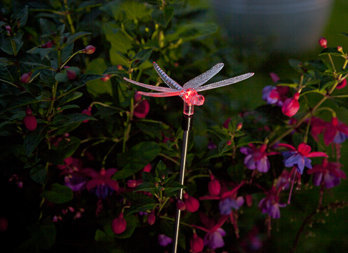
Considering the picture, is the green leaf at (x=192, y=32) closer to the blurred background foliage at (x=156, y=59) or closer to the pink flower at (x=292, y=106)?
the blurred background foliage at (x=156, y=59)

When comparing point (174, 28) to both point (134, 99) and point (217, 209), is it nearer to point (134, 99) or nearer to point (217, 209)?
point (134, 99)

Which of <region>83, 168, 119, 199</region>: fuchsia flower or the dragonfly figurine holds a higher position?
the dragonfly figurine

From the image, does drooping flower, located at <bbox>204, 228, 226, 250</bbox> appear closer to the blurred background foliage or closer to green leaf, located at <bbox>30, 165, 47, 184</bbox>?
the blurred background foliage

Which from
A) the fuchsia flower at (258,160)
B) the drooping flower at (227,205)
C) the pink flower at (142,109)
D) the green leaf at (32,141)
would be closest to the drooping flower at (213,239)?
the drooping flower at (227,205)

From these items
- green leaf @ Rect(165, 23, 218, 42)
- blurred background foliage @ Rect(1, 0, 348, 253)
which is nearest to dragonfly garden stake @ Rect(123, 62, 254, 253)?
blurred background foliage @ Rect(1, 0, 348, 253)

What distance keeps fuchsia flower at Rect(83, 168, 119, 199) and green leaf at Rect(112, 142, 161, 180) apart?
2 cm

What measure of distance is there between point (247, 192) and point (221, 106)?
1.84 feet

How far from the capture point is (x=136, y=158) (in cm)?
73

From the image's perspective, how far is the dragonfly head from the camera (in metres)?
0.48

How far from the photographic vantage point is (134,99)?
0.75 meters

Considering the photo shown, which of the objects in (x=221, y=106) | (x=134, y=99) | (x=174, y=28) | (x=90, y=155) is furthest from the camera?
(x=221, y=106)

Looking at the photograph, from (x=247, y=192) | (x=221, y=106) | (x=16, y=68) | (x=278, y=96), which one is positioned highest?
(x=16, y=68)

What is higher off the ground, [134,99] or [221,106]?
[134,99]

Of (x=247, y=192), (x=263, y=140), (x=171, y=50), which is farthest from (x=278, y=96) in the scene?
(x=171, y=50)
